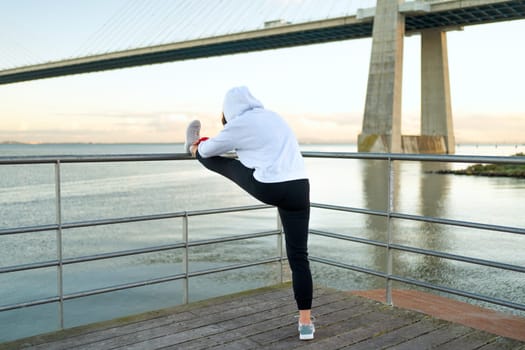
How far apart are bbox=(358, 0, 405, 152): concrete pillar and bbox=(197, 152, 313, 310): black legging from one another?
31.0 m

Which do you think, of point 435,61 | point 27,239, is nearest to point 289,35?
point 435,61

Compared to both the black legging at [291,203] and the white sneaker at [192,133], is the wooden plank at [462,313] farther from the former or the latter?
the white sneaker at [192,133]

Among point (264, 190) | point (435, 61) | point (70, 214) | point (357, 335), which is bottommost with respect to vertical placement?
point (70, 214)

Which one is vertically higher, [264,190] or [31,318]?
[264,190]

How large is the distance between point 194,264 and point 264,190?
5.97 m

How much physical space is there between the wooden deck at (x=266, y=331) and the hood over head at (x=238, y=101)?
1.09 m

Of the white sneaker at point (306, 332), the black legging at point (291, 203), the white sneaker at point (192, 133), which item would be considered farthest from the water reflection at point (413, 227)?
the white sneaker at point (192, 133)

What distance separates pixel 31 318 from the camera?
5.94m

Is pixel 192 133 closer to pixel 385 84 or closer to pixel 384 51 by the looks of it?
pixel 385 84

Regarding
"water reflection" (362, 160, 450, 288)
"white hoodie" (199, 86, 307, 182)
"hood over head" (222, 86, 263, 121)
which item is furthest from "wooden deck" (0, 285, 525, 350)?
"hood over head" (222, 86, 263, 121)

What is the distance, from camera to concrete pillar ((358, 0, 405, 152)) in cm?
3366

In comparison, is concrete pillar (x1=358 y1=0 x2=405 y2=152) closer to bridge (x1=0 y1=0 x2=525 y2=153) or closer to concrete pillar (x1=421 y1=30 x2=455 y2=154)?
bridge (x1=0 y1=0 x2=525 y2=153)

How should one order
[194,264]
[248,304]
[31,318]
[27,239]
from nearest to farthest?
[248,304]
[31,318]
[194,264]
[27,239]

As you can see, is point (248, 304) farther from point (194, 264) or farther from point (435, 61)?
point (435, 61)
